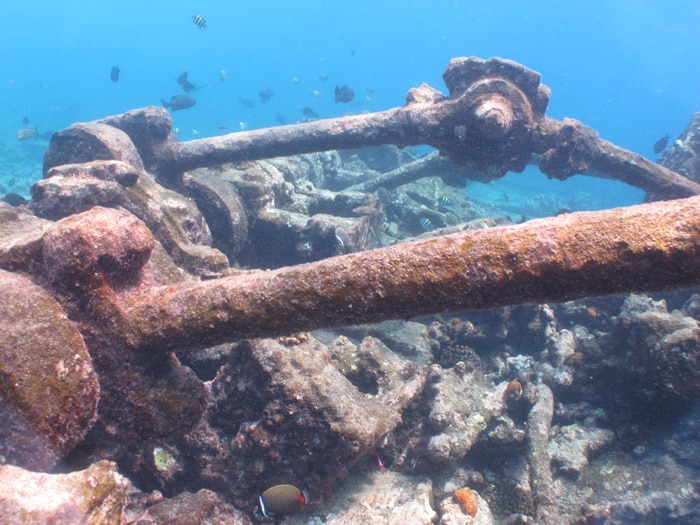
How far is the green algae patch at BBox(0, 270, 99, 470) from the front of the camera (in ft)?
7.10

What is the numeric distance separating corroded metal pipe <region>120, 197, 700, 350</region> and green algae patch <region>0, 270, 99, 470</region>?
0.36 metres

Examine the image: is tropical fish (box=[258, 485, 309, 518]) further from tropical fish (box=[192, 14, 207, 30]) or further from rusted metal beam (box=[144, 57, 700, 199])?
tropical fish (box=[192, 14, 207, 30])

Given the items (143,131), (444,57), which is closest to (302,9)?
(444,57)

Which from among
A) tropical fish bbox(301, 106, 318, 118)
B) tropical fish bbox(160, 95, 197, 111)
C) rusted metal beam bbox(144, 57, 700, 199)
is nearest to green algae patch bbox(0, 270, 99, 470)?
rusted metal beam bbox(144, 57, 700, 199)

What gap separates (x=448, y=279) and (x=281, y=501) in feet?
9.23

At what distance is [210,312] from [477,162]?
6.94 meters

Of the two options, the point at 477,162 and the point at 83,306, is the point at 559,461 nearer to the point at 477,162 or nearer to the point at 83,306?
the point at 477,162

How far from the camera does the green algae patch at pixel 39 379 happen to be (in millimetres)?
2164

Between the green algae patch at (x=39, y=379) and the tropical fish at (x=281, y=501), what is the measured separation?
1.80 meters

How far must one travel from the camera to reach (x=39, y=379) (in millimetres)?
2221

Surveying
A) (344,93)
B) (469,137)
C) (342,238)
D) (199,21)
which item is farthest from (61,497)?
(199,21)

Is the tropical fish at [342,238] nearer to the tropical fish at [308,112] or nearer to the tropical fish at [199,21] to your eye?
Result: the tropical fish at [199,21]

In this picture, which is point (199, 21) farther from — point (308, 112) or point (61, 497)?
point (61, 497)

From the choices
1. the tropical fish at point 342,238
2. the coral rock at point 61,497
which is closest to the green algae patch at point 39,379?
the coral rock at point 61,497
